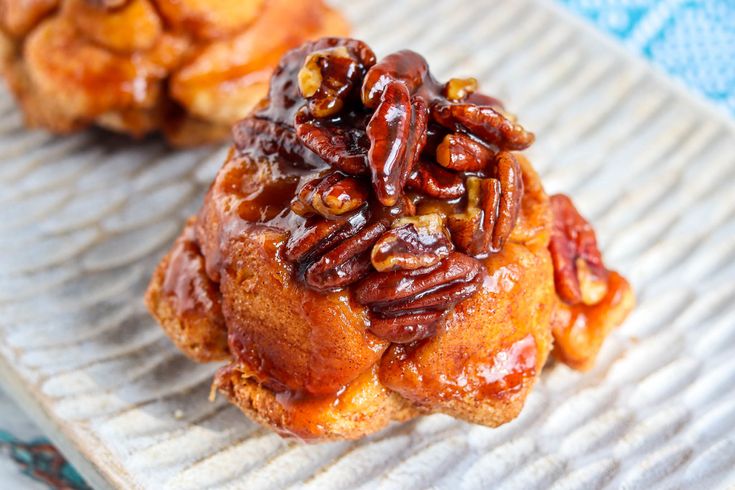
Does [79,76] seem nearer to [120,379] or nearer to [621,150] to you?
[120,379]

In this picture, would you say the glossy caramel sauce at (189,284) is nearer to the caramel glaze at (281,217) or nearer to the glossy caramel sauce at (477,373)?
the caramel glaze at (281,217)

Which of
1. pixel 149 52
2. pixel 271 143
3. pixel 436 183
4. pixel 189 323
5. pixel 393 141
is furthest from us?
pixel 149 52

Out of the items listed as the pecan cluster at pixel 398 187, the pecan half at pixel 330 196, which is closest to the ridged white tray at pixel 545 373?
the pecan cluster at pixel 398 187

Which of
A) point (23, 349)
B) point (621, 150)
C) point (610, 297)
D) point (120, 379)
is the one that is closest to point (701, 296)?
point (610, 297)

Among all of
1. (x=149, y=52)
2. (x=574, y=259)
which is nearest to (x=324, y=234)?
(x=574, y=259)

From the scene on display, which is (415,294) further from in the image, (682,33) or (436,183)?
(682,33)

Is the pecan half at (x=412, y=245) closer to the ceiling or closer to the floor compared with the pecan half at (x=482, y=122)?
closer to the floor
